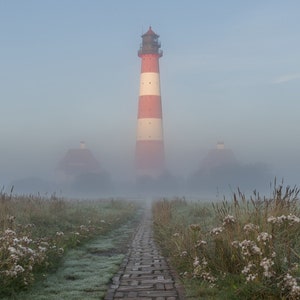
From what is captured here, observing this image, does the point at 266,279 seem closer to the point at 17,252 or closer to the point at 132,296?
the point at 132,296

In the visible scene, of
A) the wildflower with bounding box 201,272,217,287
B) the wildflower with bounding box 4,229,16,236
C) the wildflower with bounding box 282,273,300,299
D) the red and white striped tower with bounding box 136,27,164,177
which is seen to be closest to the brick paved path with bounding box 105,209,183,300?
the wildflower with bounding box 201,272,217,287

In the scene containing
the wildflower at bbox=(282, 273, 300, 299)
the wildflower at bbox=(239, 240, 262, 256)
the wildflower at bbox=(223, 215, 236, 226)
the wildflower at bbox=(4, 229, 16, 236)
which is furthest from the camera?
the wildflower at bbox=(223, 215, 236, 226)

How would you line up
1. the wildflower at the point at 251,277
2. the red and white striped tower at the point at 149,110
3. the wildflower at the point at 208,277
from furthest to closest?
the red and white striped tower at the point at 149,110 < the wildflower at the point at 208,277 < the wildflower at the point at 251,277

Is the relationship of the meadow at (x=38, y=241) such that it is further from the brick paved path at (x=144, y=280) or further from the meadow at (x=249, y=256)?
the meadow at (x=249, y=256)

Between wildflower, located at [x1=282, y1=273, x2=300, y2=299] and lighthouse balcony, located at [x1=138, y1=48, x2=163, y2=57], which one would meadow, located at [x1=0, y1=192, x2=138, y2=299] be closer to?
wildflower, located at [x1=282, y1=273, x2=300, y2=299]

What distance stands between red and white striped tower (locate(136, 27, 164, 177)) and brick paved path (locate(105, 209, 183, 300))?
124 feet

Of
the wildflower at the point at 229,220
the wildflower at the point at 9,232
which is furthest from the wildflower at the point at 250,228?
the wildflower at the point at 9,232

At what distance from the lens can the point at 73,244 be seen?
11.1 metres

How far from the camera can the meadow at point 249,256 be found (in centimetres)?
531

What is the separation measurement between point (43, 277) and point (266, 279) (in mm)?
3692

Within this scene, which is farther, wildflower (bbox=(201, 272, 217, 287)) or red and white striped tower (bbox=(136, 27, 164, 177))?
red and white striped tower (bbox=(136, 27, 164, 177))

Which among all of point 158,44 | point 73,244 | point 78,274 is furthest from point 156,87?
point 78,274

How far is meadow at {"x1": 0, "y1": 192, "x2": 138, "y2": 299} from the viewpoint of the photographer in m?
6.18

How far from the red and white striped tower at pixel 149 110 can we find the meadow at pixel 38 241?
28368 millimetres
